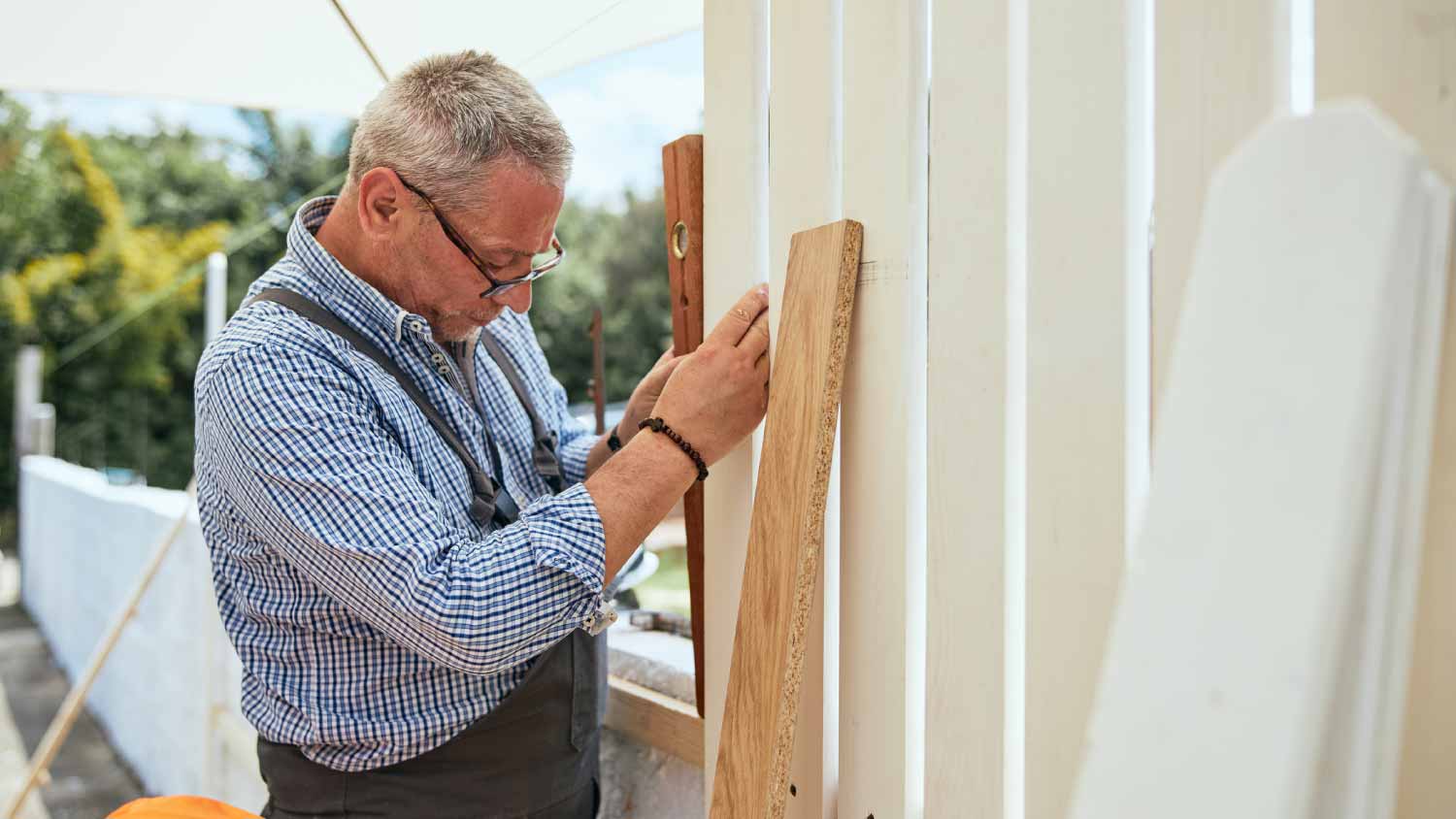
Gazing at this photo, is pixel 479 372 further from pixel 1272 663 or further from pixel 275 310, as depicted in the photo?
pixel 1272 663

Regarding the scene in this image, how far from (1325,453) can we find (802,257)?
0.95m

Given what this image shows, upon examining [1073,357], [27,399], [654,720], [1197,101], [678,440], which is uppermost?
[1197,101]

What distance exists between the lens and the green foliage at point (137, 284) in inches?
696

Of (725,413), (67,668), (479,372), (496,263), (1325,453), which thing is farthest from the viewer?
(67,668)

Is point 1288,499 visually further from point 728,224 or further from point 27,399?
point 27,399

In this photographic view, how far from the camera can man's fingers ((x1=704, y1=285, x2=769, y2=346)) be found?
1.52 meters

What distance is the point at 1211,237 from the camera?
50cm

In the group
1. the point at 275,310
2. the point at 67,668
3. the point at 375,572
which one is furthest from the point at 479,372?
the point at 67,668

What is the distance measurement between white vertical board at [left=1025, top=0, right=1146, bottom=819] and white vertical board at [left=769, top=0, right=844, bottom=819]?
382 millimetres

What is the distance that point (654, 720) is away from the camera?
6.81ft

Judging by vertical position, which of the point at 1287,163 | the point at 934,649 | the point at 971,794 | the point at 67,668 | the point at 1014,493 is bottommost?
the point at 67,668

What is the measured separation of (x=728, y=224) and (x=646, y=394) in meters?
0.36

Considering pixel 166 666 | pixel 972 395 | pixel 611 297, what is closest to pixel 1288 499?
pixel 972 395

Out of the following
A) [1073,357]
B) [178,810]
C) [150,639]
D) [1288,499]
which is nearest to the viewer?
[1288,499]
